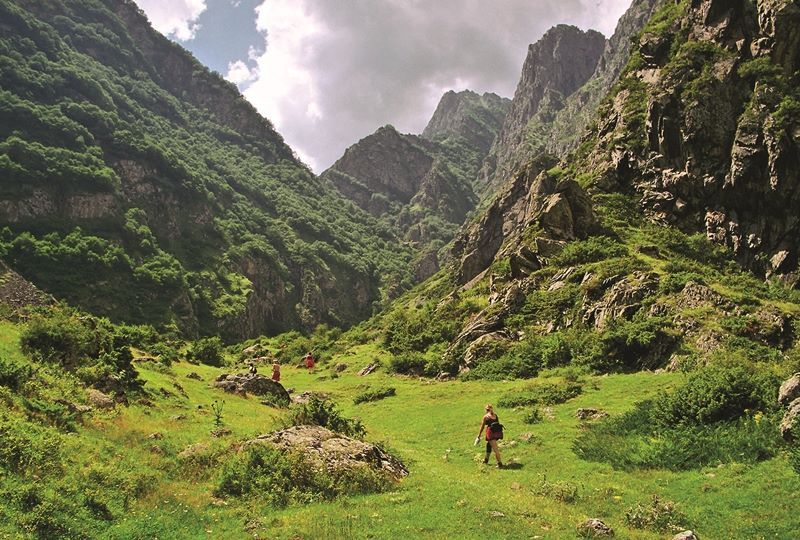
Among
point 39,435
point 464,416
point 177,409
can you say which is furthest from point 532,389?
point 39,435

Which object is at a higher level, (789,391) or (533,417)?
(789,391)

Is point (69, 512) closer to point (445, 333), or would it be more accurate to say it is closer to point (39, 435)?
point (39, 435)

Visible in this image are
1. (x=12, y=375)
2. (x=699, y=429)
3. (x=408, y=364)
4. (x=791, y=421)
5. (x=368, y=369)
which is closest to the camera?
(x=791, y=421)

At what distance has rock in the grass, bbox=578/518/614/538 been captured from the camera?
12702 mm

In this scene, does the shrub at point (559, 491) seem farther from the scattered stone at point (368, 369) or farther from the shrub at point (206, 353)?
the shrub at point (206, 353)

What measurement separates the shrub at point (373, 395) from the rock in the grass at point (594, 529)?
91.5 feet

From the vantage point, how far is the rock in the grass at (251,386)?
34.0 m

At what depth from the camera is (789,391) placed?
18.1m

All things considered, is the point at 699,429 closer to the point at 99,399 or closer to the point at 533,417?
the point at 533,417

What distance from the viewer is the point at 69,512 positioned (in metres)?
11.6

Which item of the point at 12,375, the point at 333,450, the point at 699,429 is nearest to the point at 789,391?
the point at 699,429

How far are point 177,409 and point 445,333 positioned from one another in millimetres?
38418

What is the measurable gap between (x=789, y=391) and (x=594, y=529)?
10516 millimetres

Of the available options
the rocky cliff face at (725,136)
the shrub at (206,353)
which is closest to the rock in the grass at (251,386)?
the shrub at (206,353)
